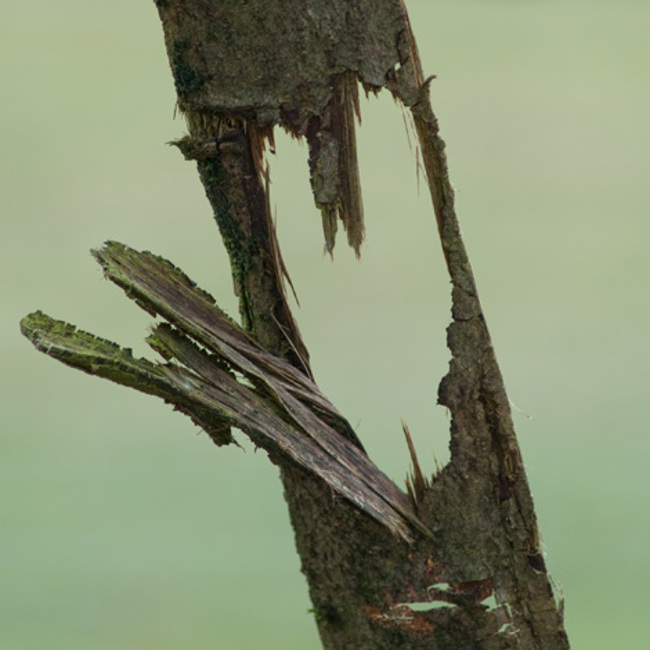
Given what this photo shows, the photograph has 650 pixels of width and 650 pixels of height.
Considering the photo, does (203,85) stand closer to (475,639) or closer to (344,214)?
(344,214)

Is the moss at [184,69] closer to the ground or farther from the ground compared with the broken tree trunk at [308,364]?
farther from the ground

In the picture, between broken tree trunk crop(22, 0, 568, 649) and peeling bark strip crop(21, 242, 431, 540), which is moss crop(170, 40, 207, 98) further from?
peeling bark strip crop(21, 242, 431, 540)

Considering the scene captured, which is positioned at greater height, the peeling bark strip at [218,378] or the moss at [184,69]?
the moss at [184,69]

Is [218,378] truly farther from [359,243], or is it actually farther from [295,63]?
[295,63]

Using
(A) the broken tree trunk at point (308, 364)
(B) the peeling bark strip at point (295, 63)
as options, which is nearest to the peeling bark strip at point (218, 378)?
(A) the broken tree trunk at point (308, 364)

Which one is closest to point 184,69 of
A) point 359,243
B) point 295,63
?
point 295,63

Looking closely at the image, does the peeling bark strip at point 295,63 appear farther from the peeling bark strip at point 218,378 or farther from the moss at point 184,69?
the peeling bark strip at point 218,378

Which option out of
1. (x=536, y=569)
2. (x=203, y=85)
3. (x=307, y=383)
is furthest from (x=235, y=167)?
(x=536, y=569)

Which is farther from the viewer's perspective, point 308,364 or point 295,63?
point 308,364
